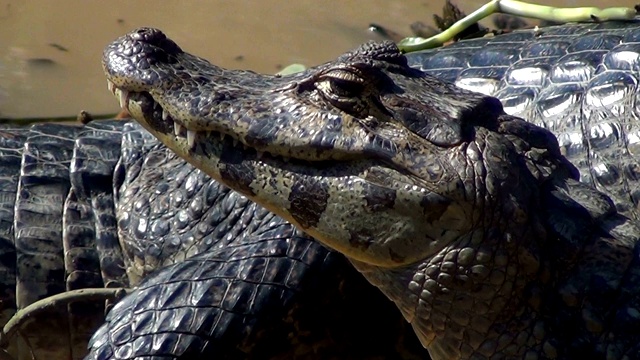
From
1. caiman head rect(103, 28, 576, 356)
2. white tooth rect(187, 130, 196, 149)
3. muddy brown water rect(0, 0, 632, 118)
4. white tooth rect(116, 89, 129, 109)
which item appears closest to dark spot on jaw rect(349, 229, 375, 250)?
caiman head rect(103, 28, 576, 356)

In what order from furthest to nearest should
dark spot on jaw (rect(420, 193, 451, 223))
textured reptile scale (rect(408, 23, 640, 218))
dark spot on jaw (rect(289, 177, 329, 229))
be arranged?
textured reptile scale (rect(408, 23, 640, 218)) → dark spot on jaw (rect(289, 177, 329, 229)) → dark spot on jaw (rect(420, 193, 451, 223))

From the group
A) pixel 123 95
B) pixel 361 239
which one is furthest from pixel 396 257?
pixel 123 95

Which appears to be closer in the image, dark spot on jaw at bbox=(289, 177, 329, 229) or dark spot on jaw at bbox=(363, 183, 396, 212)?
dark spot on jaw at bbox=(363, 183, 396, 212)

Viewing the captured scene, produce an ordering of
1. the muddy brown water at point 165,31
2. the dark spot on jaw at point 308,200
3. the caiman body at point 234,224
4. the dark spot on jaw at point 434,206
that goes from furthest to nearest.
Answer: the muddy brown water at point 165,31 < the caiman body at point 234,224 < the dark spot on jaw at point 308,200 < the dark spot on jaw at point 434,206

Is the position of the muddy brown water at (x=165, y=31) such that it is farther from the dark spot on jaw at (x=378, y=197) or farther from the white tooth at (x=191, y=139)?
the dark spot on jaw at (x=378, y=197)

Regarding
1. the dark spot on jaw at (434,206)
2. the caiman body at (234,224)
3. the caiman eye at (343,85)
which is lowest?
the caiman body at (234,224)

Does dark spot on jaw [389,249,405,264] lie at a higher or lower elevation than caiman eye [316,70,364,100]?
lower

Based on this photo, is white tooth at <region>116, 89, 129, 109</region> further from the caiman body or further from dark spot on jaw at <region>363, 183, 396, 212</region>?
dark spot on jaw at <region>363, 183, 396, 212</region>

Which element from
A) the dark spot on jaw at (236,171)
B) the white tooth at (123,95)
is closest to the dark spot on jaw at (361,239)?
the dark spot on jaw at (236,171)

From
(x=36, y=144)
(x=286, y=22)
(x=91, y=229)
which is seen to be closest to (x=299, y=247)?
(x=91, y=229)
